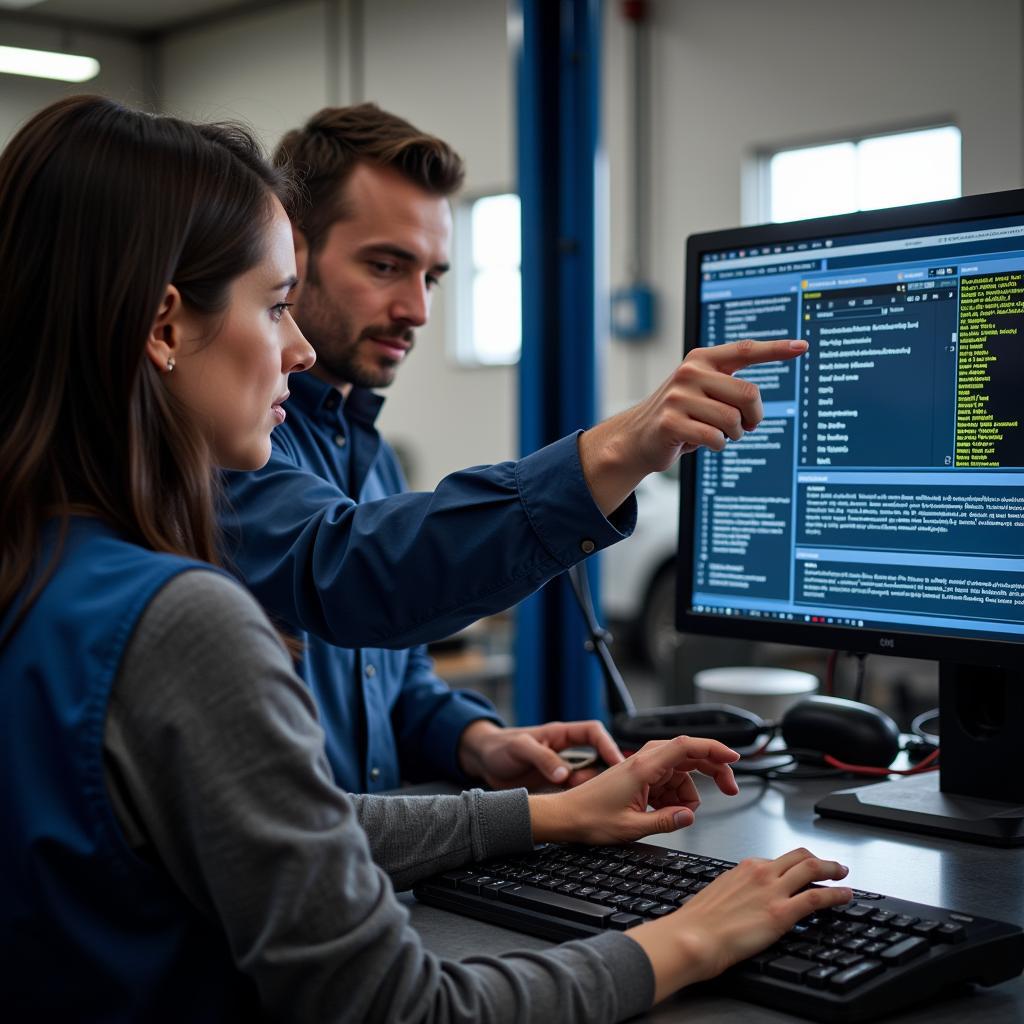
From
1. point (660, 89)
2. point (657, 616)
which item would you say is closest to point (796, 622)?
point (657, 616)

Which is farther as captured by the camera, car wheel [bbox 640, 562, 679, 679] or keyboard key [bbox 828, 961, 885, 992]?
car wheel [bbox 640, 562, 679, 679]

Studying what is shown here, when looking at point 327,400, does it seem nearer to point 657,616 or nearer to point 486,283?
point 657,616

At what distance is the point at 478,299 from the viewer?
8086 mm

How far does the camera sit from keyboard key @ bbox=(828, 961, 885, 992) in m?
0.74

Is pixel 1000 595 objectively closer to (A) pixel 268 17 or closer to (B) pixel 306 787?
(B) pixel 306 787

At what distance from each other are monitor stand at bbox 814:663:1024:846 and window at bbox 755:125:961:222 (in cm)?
501

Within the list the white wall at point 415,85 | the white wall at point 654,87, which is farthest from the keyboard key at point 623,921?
the white wall at point 415,85

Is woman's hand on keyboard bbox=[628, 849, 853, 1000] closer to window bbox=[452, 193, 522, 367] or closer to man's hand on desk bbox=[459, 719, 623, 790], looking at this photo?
man's hand on desk bbox=[459, 719, 623, 790]

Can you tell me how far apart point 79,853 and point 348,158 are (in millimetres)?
1198

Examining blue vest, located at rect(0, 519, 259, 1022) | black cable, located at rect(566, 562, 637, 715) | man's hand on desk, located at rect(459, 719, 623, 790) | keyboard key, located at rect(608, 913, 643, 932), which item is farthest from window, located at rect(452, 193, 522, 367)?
blue vest, located at rect(0, 519, 259, 1022)

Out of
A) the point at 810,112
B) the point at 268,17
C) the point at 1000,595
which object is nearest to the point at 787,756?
the point at 1000,595

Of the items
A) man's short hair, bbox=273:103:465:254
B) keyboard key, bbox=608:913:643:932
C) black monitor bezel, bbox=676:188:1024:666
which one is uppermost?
man's short hair, bbox=273:103:465:254

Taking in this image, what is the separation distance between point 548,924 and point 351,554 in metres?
0.40

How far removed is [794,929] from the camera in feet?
2.69
